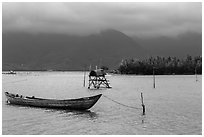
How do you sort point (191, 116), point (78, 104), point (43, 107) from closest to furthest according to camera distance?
point (191, 116) → point (78, 104) → point (43, 107)

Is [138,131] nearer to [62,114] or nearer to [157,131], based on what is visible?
[157,131]

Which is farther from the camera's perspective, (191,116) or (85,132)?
(191,116)

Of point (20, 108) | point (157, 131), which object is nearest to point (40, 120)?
point (20, 108)

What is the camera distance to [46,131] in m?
35.0

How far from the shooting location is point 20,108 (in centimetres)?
5197

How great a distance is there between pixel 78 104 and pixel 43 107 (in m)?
6.84

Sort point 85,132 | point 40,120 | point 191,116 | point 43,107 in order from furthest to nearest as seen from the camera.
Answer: point 43,107
point 191,116
point 40,120
point 85,132

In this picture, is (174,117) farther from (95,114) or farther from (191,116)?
(95,114)

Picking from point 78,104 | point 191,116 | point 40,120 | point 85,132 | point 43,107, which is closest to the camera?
point 85,132

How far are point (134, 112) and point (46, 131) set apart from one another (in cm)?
1731

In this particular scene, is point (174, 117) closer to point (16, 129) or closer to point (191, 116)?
point (191, 116)

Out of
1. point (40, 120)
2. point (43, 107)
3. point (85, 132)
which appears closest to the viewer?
point (85, 132)

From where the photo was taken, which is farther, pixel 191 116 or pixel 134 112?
pixel 134 112

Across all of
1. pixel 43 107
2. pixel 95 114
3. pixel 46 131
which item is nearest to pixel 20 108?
pixel 43 107
